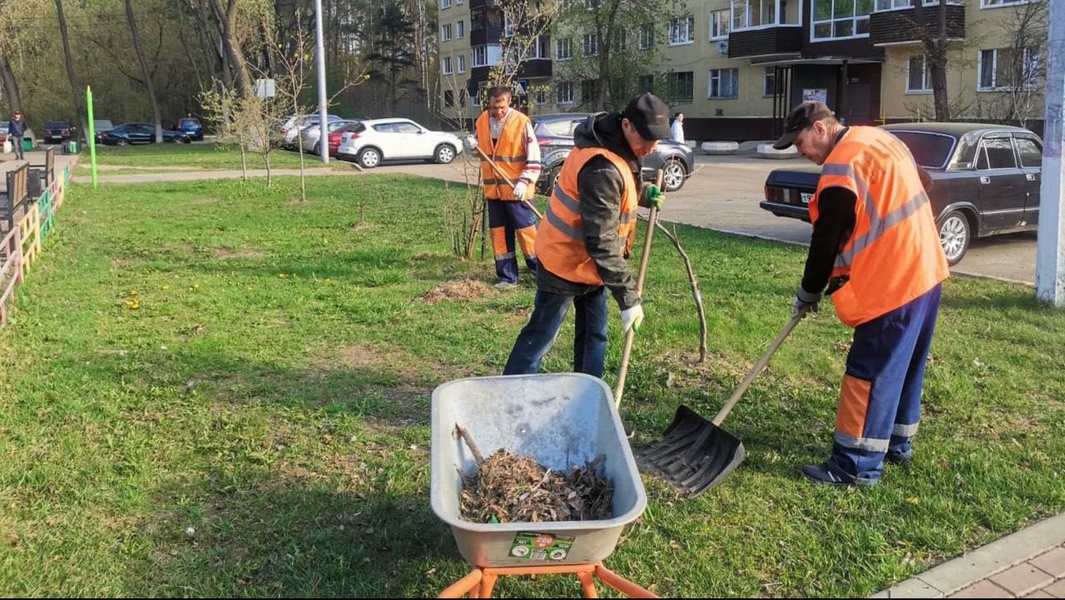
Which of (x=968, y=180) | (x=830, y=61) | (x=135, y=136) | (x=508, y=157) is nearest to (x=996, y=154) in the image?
(x=968, y=180)

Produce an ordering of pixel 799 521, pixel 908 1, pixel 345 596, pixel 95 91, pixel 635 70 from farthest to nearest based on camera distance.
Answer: pixel 95 91 < pixel 635 70 < pixel 908 1 < pixel 799 521 < pixel 345 596

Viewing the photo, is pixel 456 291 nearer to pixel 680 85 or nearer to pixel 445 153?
pixel 445 153

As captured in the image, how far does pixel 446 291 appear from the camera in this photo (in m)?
7.77

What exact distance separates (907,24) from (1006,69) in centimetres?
423

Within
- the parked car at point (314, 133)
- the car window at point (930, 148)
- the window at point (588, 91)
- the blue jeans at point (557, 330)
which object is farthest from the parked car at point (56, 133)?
the blue jeans at point (557, 330)

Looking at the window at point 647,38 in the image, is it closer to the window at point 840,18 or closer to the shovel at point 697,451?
the window at point 840,18

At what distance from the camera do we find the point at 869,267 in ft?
13.0

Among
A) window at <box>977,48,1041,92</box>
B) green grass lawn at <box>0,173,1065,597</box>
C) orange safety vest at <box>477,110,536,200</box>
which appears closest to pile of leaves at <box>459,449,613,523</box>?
green grass lawn at <box>0,173,1065,597</box>

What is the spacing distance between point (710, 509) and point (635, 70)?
125 feet

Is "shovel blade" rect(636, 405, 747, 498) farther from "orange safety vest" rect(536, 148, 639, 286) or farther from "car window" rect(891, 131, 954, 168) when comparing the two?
"car window" rect(891, 131, 954, 168)

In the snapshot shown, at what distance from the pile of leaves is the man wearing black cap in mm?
968

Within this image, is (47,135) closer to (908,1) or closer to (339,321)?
(908,1)

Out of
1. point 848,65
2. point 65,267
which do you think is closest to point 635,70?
point 848,65

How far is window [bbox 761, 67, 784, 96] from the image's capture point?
36.2m
